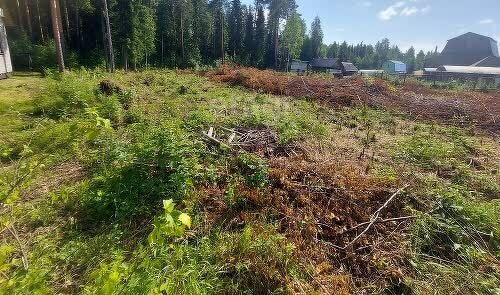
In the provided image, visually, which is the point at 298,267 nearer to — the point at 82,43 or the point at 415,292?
the point at 415,292

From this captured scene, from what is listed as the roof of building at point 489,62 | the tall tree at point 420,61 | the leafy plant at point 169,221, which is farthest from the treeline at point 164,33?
the tall tree at point 420,61

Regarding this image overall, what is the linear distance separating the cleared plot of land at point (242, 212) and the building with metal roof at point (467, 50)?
50991mm

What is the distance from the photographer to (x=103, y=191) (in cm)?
367

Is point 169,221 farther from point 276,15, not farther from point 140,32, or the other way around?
point 276,15

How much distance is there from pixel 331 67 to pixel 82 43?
119 feet

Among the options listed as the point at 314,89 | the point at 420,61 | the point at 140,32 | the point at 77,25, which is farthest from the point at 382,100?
the point at 420,61

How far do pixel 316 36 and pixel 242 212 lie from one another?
5818cm

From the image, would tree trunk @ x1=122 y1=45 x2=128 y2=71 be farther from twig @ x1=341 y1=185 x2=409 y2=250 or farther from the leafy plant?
the leafy plant

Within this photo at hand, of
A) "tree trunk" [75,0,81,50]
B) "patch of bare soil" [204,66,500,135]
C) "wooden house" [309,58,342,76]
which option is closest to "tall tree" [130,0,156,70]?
"tree trunk" [75,0,81,50]

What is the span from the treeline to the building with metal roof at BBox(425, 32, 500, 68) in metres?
22.7

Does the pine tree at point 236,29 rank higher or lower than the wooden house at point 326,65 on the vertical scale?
higher

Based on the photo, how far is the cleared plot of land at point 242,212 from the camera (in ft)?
8.30

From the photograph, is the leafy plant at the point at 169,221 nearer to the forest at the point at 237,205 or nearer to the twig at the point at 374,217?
the forest at the point at 237,205

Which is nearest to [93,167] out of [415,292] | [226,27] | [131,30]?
[415,292]
